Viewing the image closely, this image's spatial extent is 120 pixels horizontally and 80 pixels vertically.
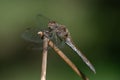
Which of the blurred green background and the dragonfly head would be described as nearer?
the dragonfly head

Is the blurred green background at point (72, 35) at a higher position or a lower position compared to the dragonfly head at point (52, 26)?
higher

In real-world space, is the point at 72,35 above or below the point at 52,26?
above

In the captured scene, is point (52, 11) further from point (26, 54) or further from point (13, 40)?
point (26, 54)

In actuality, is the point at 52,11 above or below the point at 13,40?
above

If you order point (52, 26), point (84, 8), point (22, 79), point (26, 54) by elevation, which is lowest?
point (52, 26)

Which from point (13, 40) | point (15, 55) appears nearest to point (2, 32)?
point (13, 40)

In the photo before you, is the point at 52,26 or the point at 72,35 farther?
the point at 72,35

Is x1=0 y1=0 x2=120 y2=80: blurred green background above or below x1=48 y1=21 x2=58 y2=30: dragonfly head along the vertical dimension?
above

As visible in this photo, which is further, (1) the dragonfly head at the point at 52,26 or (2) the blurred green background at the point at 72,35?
(2) the blurred green background at the point at 72,35
